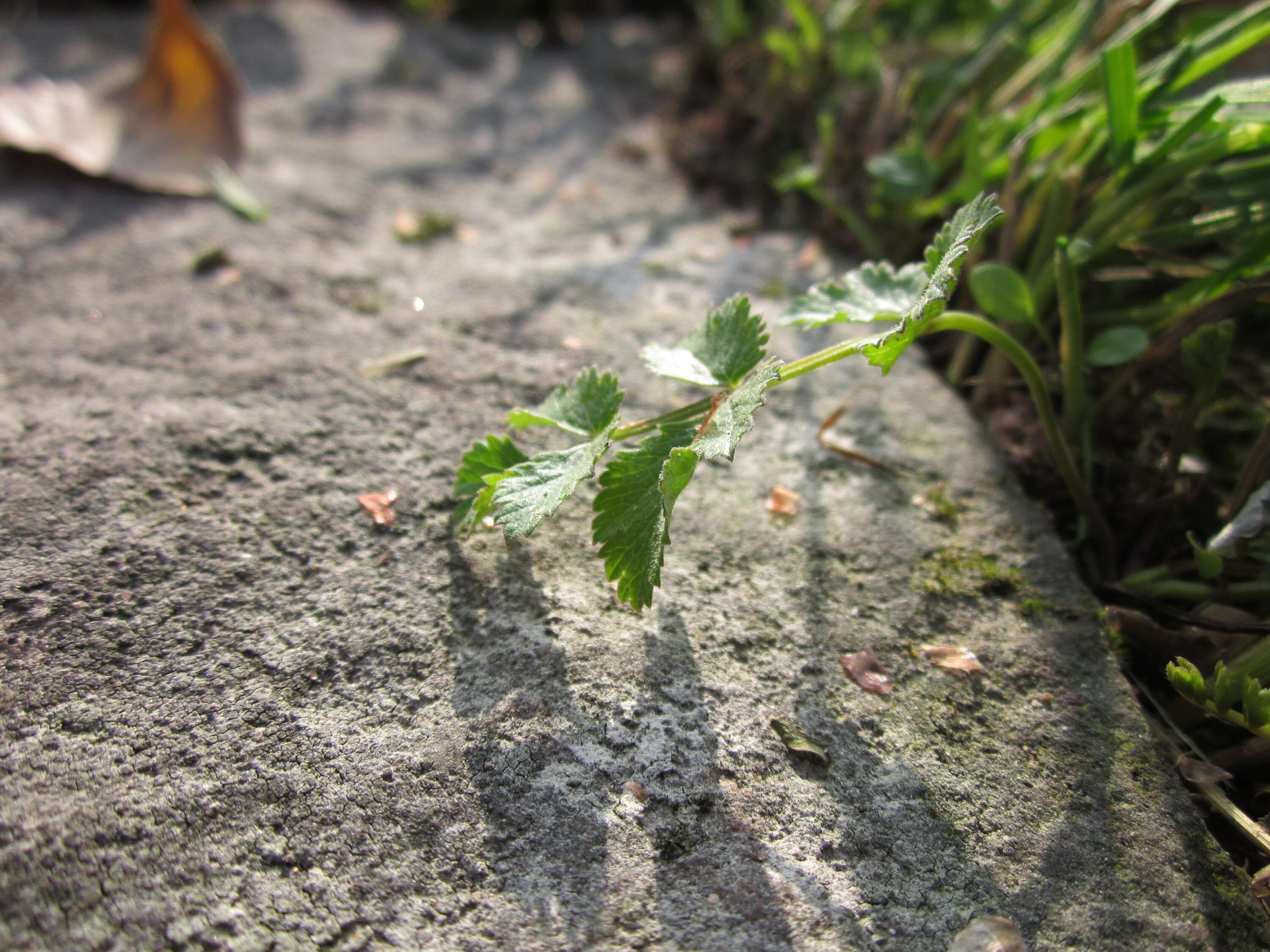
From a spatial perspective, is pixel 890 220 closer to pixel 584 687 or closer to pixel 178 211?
pixel 584 687

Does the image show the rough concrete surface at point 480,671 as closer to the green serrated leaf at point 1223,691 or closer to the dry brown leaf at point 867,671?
the dry brown leaf at point 867,671

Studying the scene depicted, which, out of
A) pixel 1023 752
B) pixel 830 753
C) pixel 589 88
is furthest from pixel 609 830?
pixel 589 88

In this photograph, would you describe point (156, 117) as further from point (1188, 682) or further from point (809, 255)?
point (1188, 682)

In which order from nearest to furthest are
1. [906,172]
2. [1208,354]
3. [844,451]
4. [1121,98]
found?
[1208,354] < [1121,98] < [844,451] < [906,172]

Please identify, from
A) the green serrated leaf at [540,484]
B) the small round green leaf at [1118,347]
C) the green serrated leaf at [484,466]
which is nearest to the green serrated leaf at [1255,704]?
the small round green leaf at [1118,347]

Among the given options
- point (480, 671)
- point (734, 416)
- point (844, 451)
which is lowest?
point (480, 671)

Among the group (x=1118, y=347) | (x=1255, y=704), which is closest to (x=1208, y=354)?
(x=1118, y=347)
